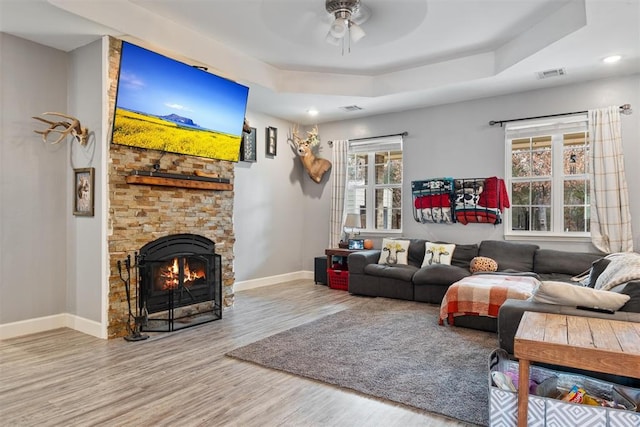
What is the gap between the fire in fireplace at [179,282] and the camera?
3.92m

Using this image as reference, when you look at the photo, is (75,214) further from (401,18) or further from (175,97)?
(401,18)

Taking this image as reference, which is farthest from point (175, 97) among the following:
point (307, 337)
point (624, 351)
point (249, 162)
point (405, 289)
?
point (624, 351)

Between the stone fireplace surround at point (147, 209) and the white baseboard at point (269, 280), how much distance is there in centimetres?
108

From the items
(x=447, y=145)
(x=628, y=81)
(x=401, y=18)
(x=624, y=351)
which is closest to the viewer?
(x=624, y=351)

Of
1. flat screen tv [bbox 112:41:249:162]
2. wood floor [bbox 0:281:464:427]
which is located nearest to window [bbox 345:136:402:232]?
flat screen tv [bbox 112:41:249:162]

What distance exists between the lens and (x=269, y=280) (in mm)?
6422

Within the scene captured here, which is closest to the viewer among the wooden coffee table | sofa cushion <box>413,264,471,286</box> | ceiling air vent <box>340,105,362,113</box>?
the wooden coffee table

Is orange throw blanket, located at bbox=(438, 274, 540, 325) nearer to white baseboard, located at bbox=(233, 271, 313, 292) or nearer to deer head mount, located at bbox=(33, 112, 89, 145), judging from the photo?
white baseboard, located at bbox=(233, 271, 313, 292)

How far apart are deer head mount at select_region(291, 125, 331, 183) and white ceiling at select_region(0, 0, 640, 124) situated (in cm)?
105

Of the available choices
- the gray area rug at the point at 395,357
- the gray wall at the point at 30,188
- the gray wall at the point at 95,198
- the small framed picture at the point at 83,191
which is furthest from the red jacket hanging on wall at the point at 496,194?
the gray wall at the point at 30,188

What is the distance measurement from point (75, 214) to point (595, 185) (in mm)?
5785

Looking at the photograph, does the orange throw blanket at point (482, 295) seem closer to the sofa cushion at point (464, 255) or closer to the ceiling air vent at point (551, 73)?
the sofa cushion at point (464, 255)

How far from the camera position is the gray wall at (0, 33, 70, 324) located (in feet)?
12.0

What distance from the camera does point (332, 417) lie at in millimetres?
2246
